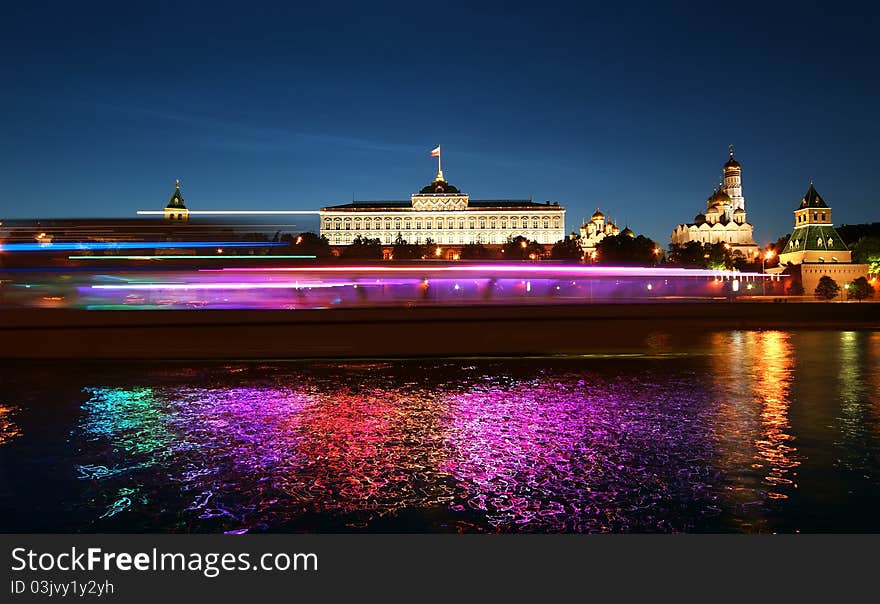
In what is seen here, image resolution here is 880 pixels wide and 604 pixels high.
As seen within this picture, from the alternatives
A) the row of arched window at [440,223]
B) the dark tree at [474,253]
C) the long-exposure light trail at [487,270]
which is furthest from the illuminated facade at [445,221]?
the long-exposure light trail at [487,270]

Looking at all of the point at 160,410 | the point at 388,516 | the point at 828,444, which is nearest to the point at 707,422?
the point at 828,444

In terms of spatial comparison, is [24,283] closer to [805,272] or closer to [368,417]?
[368,417]

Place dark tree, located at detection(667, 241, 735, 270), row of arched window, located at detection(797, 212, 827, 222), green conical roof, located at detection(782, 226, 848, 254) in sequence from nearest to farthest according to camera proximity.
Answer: green conical roof, located at detection(782, 226, 848, 254) → row of arched window, located at detection(797, 212, 827, 222) → dark tree, located at detection(667, 241, 735, 270)

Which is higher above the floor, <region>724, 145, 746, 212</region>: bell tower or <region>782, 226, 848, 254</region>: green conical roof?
<region>724, 145, 746, 212</region>: bell tower

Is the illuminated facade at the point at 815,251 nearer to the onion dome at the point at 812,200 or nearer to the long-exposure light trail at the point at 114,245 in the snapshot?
the onion dome at the point at 812,200

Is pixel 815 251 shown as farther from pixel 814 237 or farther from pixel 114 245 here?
pixel 114 245

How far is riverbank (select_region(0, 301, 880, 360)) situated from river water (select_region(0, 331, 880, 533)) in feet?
8.73

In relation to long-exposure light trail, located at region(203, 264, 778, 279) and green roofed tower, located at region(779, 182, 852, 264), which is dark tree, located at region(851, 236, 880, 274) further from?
long-exposure light trail, located at region(203, 264, 778, 279)

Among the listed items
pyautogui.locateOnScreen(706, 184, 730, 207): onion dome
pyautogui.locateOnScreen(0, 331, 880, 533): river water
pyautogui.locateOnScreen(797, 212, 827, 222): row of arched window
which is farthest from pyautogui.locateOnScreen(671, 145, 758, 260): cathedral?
pyautogui.locateOnScreen(0, 331, 880, 533): river water

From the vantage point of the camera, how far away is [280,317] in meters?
16.6

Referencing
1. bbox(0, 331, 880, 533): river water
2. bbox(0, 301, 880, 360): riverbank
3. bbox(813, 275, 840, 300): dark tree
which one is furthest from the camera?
bbox(813, 275, 840, 300): dark tree

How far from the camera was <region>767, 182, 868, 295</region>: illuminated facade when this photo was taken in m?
83.1

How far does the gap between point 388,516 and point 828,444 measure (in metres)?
4.57

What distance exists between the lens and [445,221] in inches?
5458
